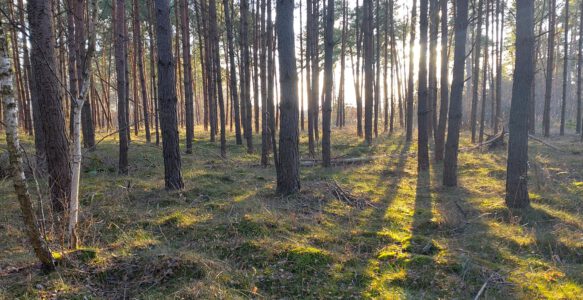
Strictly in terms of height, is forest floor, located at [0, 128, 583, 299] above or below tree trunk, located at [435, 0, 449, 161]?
below

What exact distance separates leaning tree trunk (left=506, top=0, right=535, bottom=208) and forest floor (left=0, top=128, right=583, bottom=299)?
0.42 metres

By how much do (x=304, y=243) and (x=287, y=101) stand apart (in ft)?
11.0

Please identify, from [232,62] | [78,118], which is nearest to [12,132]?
[78,118]

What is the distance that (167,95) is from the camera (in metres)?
7.89

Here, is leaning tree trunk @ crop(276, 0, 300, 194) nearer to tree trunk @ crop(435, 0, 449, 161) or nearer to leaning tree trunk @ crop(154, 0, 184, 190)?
leaning tree trunk @ crop(154, 0, 184, 190)

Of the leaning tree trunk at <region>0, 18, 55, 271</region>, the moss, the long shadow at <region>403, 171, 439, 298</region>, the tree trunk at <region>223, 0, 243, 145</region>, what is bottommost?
the long shadow at <region>403, 171, 439, 298</region>

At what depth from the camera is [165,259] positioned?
14.8ft

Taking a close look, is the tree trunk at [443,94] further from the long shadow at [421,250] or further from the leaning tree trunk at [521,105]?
the long shadow at [421,250]

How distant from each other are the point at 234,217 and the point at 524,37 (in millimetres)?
6272

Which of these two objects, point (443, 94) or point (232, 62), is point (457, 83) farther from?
point (232, 62)

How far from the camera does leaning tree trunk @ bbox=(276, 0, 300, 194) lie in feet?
25.7

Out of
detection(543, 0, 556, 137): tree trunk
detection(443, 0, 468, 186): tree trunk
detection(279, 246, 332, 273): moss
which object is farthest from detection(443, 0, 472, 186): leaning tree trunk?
detection(543, 0, 556, 137): tree trunk

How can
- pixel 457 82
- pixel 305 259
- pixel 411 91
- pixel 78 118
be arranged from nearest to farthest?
pixel 78 118
pixel 305 259
pixel 457 82
pixel 411 91

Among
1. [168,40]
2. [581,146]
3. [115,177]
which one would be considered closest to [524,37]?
[168,40]
